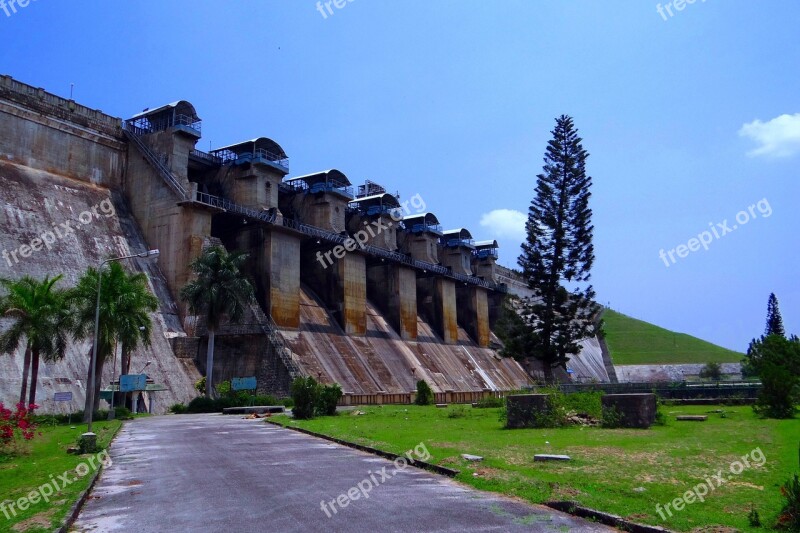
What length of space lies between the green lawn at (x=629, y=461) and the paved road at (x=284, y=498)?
920 millimetres

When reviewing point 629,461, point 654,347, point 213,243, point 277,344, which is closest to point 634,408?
Answer: point 629,461

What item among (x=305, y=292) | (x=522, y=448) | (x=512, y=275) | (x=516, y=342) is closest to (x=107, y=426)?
(x=522, y=448)

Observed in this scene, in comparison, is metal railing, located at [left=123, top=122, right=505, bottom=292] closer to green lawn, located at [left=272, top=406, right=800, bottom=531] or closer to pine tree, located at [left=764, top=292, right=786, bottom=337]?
green lawn, located at [left=272, top=406, right=800, bottom=531]

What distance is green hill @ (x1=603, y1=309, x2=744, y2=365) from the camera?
119 metres

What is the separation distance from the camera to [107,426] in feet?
93.0

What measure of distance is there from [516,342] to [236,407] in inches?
803

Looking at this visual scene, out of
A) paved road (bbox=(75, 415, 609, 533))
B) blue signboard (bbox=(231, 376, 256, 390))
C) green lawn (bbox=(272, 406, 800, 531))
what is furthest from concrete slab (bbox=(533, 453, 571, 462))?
blue signboard (bbox=(231, 376, 256, 390))

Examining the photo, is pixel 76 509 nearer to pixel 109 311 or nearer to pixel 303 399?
pixel 303 399

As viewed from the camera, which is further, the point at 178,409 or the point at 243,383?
the point at 243,383

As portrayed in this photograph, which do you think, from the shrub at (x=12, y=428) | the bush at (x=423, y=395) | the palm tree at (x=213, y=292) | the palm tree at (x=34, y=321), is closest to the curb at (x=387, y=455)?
the shrub at (x=12, y=428)

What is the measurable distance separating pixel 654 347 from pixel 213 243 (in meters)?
104

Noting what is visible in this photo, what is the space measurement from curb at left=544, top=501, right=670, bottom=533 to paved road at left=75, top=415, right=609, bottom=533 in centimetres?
23

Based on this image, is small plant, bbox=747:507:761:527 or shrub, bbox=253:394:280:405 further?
shrub, bbox=253:394:280:405

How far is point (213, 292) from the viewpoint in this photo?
4231 cm
